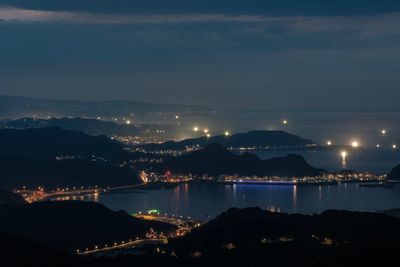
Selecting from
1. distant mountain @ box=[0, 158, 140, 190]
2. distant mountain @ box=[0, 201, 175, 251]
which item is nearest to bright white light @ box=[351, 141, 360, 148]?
distant mountain @ box=[0, 158, 140, 190]

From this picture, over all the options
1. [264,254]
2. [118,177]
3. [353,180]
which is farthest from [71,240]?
[353,180]

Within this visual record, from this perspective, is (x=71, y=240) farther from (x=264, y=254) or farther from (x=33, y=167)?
(x=33, y=167)

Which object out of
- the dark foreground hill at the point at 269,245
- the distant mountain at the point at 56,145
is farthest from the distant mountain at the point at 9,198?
the distant mountain at the point at 56,145

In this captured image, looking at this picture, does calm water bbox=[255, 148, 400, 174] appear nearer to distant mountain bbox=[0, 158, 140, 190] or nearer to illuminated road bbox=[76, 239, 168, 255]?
distant mountain bbox=[0, 158, 140, 190]

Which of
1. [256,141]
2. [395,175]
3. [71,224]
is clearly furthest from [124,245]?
[256,141]

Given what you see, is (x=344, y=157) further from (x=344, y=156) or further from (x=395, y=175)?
(x=395, y=175)
